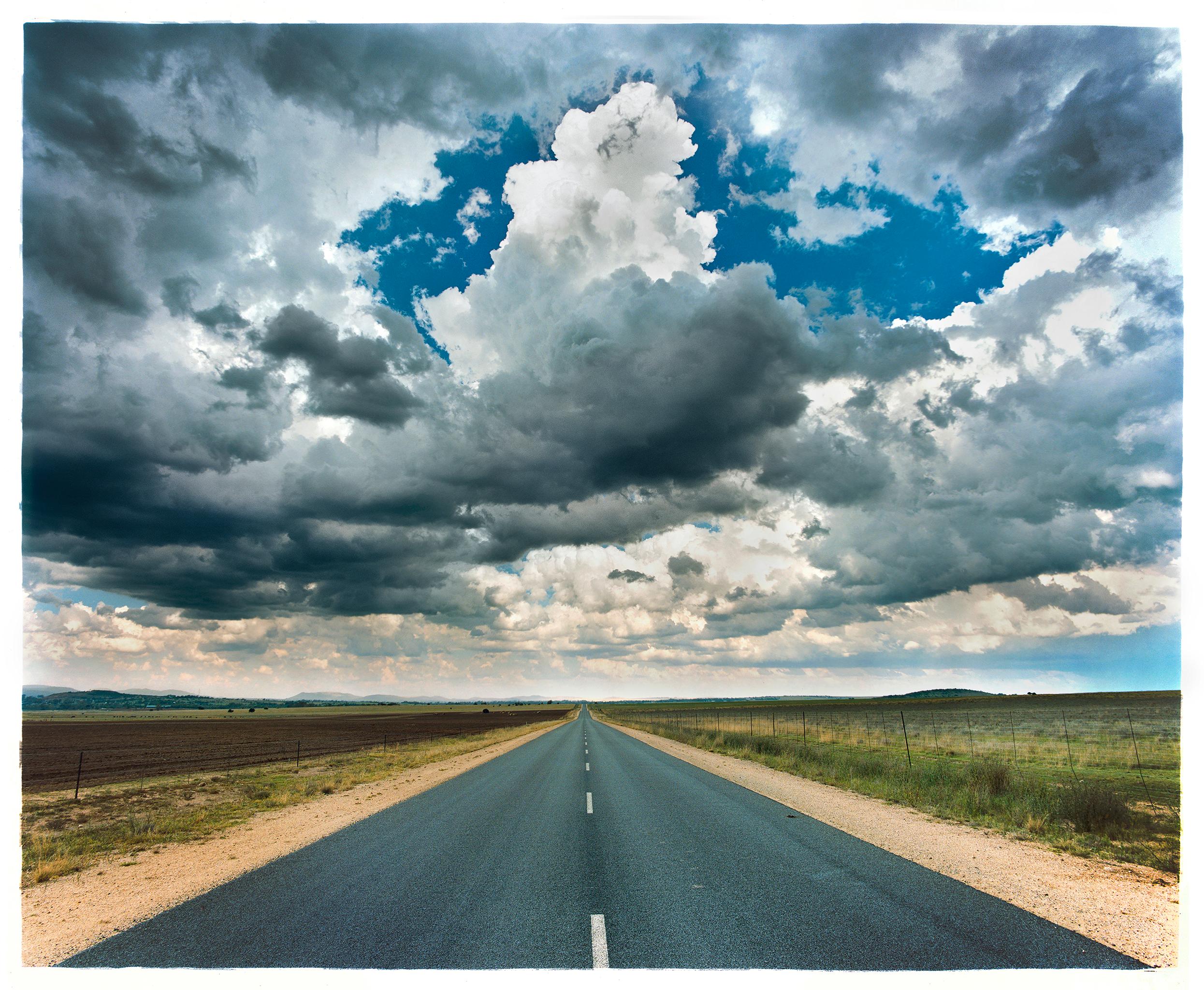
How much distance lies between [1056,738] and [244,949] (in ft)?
146

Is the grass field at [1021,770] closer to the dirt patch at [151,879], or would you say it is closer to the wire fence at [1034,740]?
the wire fence at [1034,740]

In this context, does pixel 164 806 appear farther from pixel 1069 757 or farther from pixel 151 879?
pixel 1069 757

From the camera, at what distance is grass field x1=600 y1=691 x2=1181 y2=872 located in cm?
1125

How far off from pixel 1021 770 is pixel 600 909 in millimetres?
21997

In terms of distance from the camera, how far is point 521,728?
65.1 meters

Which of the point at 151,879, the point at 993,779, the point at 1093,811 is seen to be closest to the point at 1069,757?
the point at 993,779

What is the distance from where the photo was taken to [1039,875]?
8094 mm

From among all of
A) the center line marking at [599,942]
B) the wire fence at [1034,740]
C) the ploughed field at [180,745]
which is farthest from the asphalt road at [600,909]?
the wire fence at [1034,740]

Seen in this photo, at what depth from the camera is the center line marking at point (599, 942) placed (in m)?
5.02

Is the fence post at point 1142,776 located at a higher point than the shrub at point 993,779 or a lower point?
lower

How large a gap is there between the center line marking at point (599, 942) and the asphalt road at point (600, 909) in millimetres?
15

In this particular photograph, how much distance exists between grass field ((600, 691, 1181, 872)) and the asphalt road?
4.27 m
